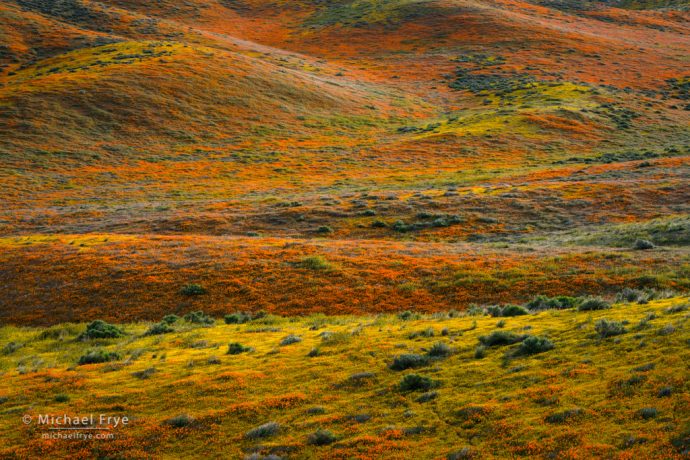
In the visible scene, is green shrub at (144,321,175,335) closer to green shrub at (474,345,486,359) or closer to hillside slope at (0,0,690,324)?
hillside slope at (0,0,690,324)

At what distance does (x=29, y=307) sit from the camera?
2319 centimetres

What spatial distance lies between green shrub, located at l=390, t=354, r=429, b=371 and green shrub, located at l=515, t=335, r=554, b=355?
2.13m

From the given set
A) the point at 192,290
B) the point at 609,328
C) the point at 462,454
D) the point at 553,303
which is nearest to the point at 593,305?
the point at 553,303

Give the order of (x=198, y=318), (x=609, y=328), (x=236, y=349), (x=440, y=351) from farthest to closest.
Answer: (x=198, y=318) < (x=236, y=349) < (x=440, y=351) < (x=609, y=328)

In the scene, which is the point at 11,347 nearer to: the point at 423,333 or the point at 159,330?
the point at 159,330

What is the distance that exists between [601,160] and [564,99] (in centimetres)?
2979

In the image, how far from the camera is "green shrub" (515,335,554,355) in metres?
12.2

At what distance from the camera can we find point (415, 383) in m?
11.3

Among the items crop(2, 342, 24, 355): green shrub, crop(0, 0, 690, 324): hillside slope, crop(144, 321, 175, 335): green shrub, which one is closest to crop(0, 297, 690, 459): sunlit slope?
crop(2, 342, 24, 355): green shrub

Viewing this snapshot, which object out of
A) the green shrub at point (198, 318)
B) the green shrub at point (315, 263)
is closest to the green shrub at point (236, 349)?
the green shrub at point (198, 318)

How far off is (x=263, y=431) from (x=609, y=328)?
7936 millimetres

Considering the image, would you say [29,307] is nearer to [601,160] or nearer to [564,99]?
[601,160]

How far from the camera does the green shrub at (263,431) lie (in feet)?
33.0

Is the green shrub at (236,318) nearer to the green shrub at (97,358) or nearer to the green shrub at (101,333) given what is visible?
the green shrub at (101,333)
